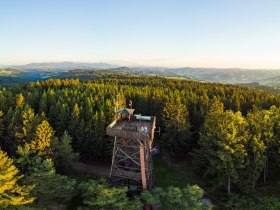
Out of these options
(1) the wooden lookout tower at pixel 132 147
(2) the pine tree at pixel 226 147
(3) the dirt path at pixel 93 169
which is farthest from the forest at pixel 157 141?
(1) the wooden lookout tower at pixel 132 147

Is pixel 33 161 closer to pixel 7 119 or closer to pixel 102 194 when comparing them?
pixel 102 194

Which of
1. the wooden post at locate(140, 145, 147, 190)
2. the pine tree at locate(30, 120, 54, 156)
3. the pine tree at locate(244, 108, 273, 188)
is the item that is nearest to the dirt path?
the pine tree at locate(30, 120, 54, 156)

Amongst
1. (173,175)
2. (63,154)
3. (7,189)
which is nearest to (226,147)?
(173,175)

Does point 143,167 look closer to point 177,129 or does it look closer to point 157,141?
point 177,129

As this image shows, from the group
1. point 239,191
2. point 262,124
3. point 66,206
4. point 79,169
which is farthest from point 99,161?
point 262,124

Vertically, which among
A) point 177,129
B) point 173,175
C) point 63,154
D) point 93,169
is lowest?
point 173,175

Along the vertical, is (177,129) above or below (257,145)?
below

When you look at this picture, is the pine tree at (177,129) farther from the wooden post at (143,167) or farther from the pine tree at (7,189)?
the pine tree at (7,189)
